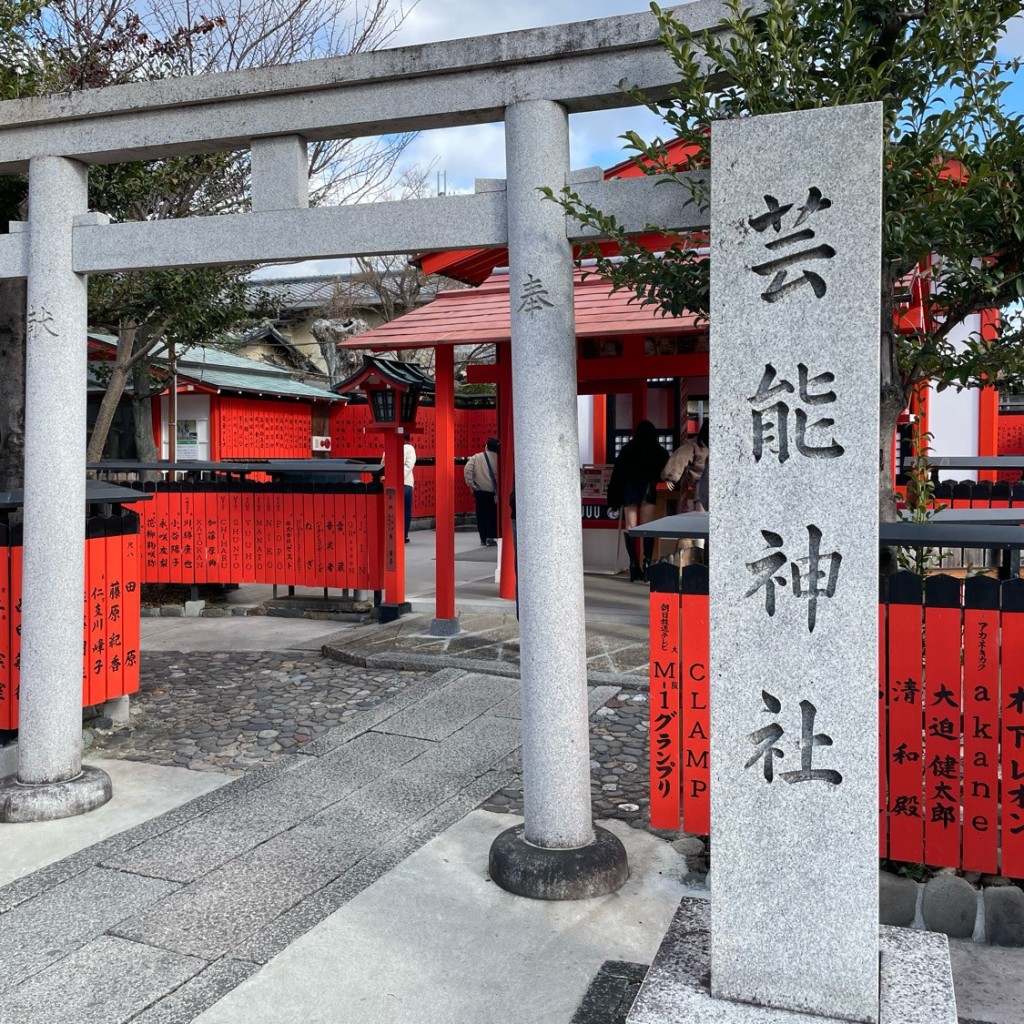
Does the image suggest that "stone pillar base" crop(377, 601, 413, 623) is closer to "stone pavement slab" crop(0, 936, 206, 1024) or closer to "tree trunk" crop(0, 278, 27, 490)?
"tree trunk" crop(0, 278, 27, 490)

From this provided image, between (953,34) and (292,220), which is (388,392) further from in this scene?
(953,34)

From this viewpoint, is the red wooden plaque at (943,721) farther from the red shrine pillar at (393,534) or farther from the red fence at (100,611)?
the red shrine pillar at (393,534)

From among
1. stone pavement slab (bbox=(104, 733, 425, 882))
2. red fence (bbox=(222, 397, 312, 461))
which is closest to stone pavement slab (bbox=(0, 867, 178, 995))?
stone pavement slab (bbox=(104, 733, 425, 882))

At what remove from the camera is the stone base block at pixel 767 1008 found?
245 cm

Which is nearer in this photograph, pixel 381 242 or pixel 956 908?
pixel 956 908

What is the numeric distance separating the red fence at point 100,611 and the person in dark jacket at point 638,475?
5854mm

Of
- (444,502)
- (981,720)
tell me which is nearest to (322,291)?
(444,502)

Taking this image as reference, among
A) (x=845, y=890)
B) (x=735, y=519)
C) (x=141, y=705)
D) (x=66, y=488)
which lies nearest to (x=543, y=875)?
(x=845, y=890)

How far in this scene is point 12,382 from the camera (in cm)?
754

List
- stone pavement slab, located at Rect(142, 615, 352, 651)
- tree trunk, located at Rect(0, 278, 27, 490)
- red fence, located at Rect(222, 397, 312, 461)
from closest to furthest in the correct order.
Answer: tree trunk, located at Rect(0, 278, 27, 490) → stone pavement slab, located at Rect(142, 615, 352, 651) → red fence, located at Rect(222, 397, 312, 461)

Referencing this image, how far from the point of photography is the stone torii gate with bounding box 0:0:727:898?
12.6ft

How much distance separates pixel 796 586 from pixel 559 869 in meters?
1.82

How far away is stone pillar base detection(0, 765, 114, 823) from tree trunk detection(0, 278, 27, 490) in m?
3.46

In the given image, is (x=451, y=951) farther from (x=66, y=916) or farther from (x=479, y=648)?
(x=479, y=648)
